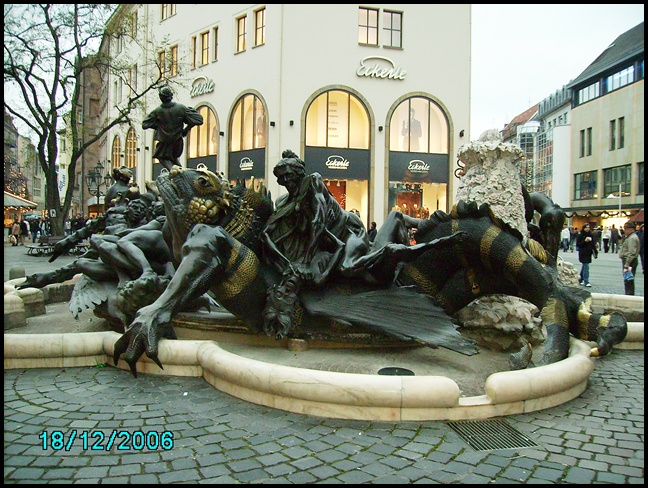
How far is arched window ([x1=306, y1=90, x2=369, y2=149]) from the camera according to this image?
89.7 feet

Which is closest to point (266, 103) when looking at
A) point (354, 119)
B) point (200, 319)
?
point (354, 119)

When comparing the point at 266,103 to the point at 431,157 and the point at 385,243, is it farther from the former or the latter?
the point at 385,243

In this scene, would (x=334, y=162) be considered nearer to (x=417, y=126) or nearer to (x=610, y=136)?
(x=417, y=126)

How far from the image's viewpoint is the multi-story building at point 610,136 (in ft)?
138

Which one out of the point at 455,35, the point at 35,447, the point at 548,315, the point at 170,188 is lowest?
the point at 35,447

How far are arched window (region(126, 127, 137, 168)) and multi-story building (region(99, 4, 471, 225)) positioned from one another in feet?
29.1

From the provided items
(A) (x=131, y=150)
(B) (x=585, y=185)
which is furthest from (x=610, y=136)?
(A) (x=131, y=150)

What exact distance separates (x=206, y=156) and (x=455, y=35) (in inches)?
606

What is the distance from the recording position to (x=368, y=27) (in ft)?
90.9

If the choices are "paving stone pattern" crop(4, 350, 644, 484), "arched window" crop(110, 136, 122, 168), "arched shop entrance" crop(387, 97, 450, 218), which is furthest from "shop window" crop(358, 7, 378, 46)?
"paving stone pattern" crop(4, 350, 644, 484)

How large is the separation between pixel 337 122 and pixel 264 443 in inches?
1012

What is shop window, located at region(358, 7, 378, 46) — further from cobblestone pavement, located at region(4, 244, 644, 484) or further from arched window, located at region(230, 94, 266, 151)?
cobblestone pavement, located at region(4, 244, 644, 484)

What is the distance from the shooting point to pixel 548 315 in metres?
4.49

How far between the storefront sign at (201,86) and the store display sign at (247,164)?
4205 millimetres
